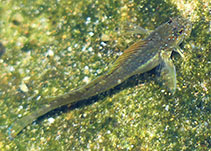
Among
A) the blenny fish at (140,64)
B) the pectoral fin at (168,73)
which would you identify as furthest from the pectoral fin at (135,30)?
the pectoral fin at (168,73)

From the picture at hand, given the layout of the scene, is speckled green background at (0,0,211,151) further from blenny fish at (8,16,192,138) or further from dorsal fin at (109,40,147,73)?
dorsal fin at (109,40,147,73)

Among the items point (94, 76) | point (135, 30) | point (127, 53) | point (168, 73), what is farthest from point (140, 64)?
point (94, 76)

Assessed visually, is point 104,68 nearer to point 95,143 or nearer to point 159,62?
point 159,62

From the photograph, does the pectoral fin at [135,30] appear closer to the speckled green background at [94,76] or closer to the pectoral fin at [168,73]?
the speckled green background at [94,76]

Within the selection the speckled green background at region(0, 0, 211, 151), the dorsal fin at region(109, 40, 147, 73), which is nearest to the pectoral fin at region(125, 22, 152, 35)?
the speckled green background at region(0, 0, 211, 151)

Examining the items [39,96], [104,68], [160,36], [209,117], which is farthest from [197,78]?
[39,96]
